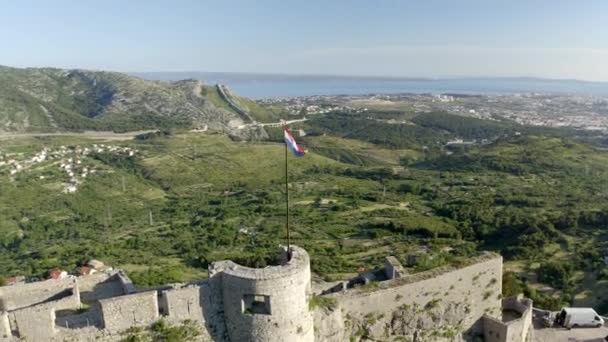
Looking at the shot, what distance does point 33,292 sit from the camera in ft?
52.3

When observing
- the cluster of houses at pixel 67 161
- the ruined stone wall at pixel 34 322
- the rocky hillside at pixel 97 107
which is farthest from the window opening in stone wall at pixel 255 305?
the rocky hillside at pixel 97 107

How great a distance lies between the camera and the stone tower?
44.6ft

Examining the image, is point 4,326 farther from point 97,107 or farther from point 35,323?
point 97,107

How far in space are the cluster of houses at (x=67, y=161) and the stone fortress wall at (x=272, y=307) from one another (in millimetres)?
70005

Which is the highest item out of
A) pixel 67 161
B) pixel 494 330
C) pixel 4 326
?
pixel 4 326

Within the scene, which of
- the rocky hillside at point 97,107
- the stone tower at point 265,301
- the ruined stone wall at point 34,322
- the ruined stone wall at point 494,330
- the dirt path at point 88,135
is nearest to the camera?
the ruined stone wall at point 34,322

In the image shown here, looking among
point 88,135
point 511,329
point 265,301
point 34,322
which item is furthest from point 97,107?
point 511,329

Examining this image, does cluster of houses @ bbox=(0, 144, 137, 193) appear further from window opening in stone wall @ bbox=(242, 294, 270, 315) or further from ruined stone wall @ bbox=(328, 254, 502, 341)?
window opening in stone wall @ bbox=(242, 294, 270, 315)

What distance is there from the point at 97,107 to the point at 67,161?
99278 mm

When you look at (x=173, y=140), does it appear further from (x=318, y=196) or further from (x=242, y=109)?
(x=242, y=109)

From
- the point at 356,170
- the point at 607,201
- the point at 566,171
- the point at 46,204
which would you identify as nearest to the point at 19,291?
the point at 46,204

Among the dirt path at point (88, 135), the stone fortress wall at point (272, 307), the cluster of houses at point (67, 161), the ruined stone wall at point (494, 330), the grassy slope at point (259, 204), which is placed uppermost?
the stone fortress wall at point (272, 307)

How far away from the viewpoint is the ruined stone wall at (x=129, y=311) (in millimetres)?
12969

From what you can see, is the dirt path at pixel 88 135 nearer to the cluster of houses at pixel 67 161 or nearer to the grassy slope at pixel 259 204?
the grassy slope at pixel 259 204
